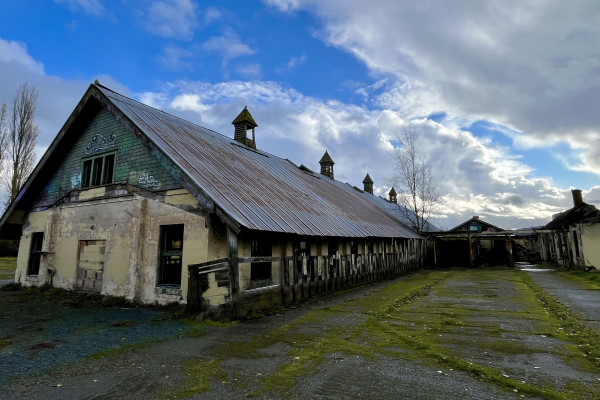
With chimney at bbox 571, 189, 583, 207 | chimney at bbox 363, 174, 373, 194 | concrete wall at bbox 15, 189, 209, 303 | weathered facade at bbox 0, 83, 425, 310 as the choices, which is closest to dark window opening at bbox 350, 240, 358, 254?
weathered facade at bbox 0, 83, 425, 310

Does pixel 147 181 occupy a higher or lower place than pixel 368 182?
lower

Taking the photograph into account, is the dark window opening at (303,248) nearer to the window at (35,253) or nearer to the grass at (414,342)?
the grass at (414,342)

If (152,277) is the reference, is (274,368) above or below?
below

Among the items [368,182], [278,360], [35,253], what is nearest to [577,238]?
[278,360]

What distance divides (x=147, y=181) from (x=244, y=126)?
12.4m

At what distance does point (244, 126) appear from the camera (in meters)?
22.7

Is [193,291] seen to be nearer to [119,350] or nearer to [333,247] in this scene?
[119,350]

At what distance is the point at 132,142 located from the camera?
38.9ft

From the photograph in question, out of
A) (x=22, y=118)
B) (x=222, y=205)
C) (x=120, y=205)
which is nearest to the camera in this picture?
(x=222, y=205)

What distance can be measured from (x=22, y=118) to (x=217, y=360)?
36921 mm

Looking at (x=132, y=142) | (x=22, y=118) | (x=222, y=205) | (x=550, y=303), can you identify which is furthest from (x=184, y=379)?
(x=22, y=118)

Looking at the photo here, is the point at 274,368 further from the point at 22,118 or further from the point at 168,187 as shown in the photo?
the point at 22,118

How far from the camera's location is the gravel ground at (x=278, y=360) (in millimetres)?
4367

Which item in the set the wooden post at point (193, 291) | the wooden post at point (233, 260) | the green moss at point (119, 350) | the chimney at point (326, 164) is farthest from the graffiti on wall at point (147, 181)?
the chimney at point (326, 164)
